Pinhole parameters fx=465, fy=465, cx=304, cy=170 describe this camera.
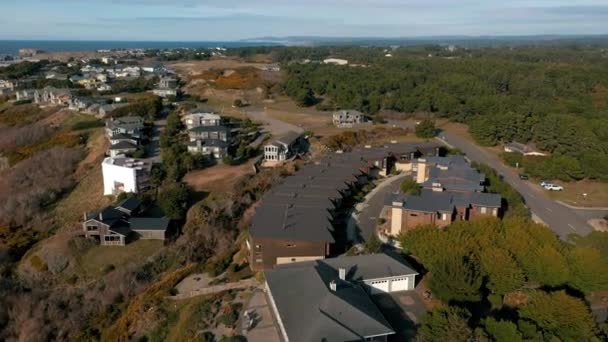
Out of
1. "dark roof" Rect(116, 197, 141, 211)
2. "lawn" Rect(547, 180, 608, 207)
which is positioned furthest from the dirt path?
"lawn" Rect(547, 180, 608, 207)

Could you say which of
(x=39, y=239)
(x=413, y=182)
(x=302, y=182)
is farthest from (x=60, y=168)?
(x=413, y=182)

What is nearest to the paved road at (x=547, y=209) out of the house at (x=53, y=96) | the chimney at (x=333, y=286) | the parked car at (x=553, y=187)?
the parked car at (x=553, y=187)

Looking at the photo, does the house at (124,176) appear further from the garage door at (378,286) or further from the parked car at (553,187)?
the parked car at (553,187)

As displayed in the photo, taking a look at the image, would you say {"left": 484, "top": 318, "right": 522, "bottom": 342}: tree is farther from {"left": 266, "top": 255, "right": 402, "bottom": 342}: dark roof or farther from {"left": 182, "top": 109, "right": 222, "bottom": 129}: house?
{"left": 182, "top": 109, "right": 222, "bottom": 129}: house

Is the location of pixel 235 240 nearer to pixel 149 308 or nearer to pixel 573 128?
pixel 149 308

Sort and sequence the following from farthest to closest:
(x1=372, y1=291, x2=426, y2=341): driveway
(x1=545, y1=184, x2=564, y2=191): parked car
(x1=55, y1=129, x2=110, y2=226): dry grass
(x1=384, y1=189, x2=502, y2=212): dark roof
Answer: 1. (x1=55, y1=129, x2=110, y2=226): dry grass
2. (x1=545, y1=184, x2=564, y2=191): parked car
3. (x1=384, y1=189, x2=502, y2=212): dark roof
4. (x1=372, y1=291, x2=426, y2=341): driveway

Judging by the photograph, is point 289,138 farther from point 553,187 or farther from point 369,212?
point 553,187
